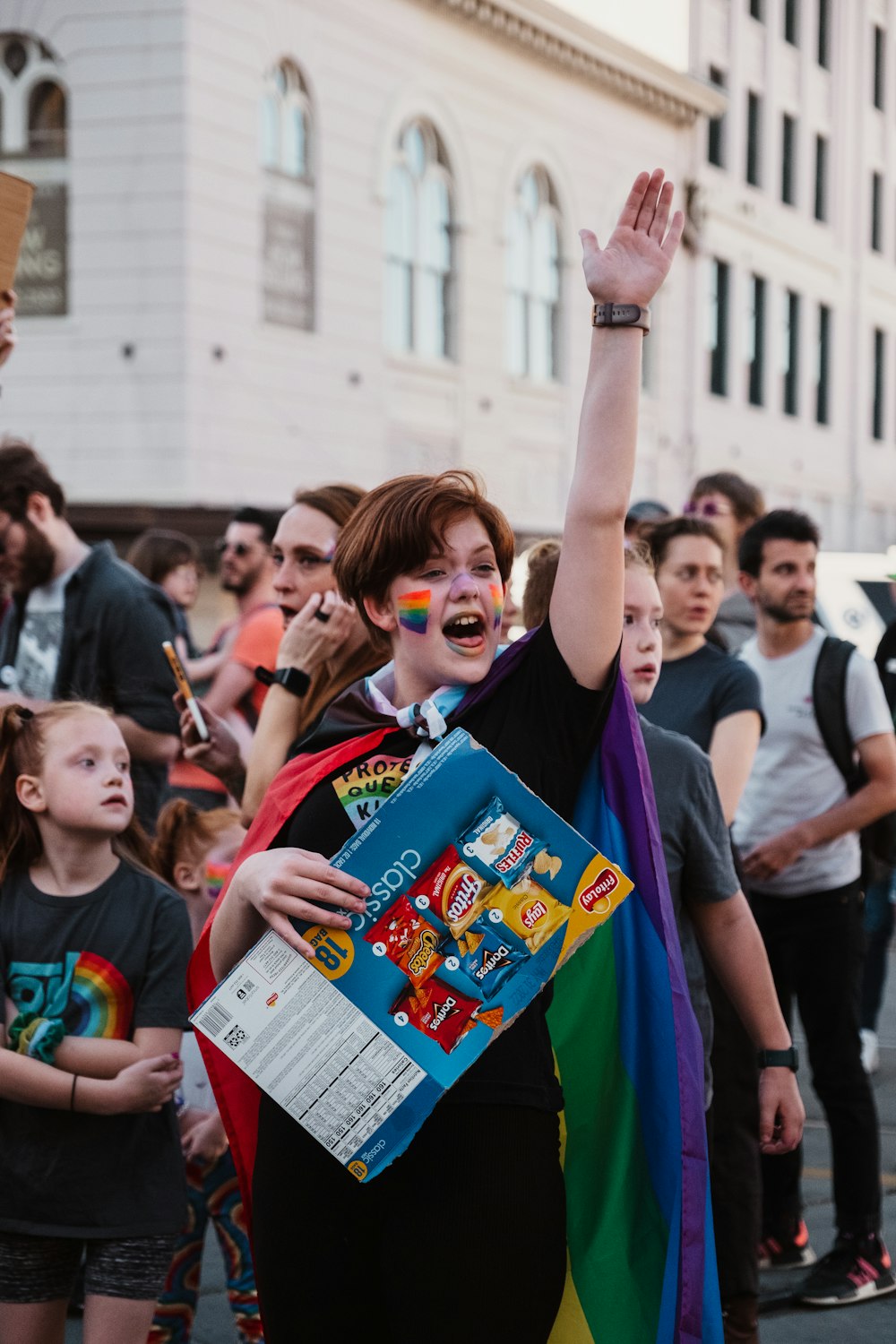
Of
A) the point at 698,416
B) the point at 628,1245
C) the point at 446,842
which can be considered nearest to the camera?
the point at 446,842

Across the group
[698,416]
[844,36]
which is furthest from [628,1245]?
[844,36]

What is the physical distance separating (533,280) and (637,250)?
21.3m

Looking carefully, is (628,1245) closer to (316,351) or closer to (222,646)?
(222,646)

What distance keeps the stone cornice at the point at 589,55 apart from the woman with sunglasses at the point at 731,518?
15375 millimetres

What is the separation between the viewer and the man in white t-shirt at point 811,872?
504cm

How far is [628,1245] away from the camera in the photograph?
261cm

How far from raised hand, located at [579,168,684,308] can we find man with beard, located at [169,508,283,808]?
9.50 feet

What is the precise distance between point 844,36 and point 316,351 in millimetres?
19387

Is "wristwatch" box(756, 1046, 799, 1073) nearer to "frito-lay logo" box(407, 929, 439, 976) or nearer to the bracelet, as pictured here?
"frito-lay logo" box(407, 929, 439, 976)

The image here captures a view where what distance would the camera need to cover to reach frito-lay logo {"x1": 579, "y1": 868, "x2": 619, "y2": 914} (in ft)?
7.81

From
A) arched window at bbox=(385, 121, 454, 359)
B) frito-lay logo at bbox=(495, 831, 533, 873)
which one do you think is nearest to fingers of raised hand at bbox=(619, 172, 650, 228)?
frito-lay logo at bbox=(495, 831, 533, 873)

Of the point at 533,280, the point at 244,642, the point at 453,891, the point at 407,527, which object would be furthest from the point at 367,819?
the point at 533,280

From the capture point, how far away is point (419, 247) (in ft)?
68.5

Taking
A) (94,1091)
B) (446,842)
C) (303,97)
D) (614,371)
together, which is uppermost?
(303,97)
